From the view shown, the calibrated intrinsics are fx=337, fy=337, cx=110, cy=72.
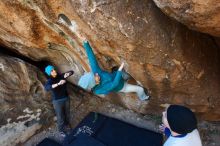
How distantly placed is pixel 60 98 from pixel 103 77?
1.58m

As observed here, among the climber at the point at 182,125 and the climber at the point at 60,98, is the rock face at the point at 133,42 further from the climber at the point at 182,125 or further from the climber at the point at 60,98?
the climber at the point at 182,125

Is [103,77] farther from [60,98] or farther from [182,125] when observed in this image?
[182,125]

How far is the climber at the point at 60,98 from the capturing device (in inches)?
248

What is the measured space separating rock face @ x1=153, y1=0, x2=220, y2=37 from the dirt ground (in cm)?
272

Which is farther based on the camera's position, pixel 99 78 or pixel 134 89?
pixel 134 89

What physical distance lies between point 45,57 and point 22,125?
144cm

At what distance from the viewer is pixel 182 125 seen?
3557 millimetres

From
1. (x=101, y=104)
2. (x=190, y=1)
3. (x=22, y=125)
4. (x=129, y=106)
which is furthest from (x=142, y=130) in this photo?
(x=190, y=1)

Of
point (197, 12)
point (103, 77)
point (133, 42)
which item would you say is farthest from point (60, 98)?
point (197, 12)

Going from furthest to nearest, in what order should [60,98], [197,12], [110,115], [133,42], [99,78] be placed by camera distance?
[110,115]
[60,98]
[99,78]
[133,42]
[197,12]

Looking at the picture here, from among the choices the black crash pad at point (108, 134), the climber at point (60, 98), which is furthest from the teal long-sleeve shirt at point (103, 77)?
the black crash pad at point (108, 134)

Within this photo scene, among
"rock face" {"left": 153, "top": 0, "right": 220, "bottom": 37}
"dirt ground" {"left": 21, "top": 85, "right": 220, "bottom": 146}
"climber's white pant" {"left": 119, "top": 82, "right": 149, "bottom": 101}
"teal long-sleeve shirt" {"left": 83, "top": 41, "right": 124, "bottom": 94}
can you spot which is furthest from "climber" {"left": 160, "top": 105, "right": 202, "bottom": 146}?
"dirt ground" {"left": 21, "top": 85, "right": 220, "bottom": 146}

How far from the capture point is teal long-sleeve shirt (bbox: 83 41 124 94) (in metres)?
5.33

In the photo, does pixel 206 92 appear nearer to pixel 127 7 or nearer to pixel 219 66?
pixel 219 66
